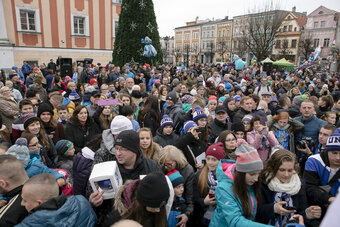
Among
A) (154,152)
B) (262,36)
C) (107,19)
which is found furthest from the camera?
(262,36)

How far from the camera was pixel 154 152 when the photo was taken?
3.40 metres

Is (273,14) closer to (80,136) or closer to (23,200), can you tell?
(80,136)

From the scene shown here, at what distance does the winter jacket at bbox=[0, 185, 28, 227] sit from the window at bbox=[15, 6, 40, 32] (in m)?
24.2

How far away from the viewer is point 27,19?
21281 millimetres

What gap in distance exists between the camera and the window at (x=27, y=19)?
20.7 meters

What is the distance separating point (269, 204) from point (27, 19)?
25.9 metres

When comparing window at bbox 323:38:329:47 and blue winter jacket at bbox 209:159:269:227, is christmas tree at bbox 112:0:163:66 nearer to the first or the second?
blue winter jacket at bbox 209:159:269:227

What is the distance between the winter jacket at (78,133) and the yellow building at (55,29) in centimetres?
2070

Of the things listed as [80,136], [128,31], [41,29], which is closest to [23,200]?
[80,136]

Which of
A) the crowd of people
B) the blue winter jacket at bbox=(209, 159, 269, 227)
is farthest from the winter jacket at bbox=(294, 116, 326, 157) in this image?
the blue winter jacket at bbox=(209, 159, 269, 227)

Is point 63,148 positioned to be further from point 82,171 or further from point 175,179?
point 175,179

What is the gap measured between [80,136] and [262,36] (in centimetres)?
2782

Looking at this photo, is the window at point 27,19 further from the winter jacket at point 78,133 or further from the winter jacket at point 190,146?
the winter jacket at point 190,146

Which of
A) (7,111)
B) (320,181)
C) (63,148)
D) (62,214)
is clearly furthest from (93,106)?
(320,181)
